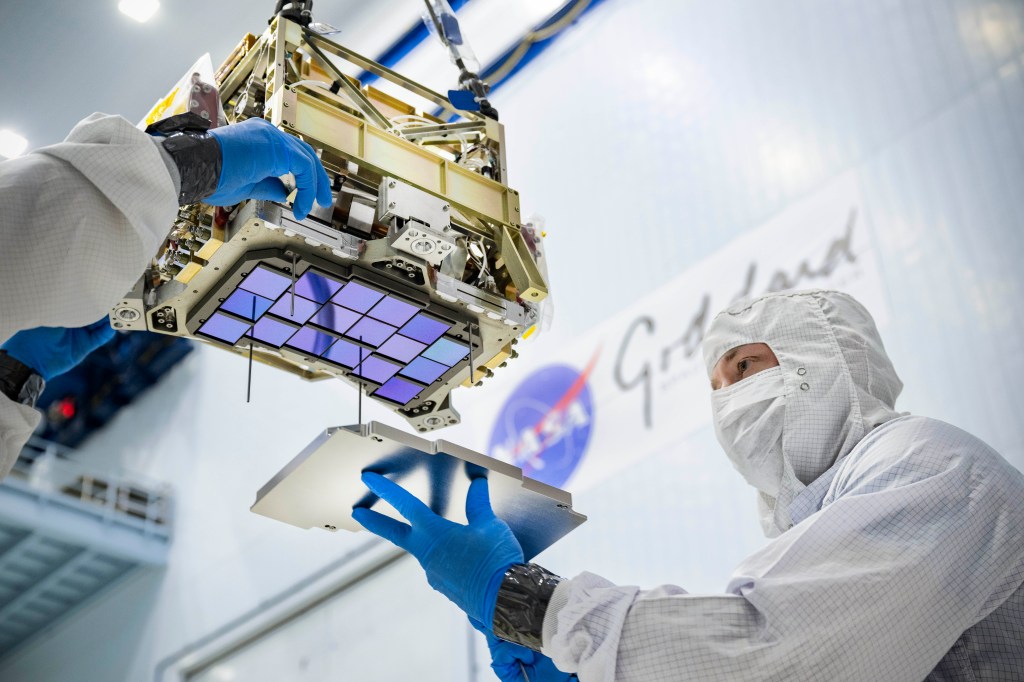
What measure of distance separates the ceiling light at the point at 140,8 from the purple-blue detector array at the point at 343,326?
5377mm

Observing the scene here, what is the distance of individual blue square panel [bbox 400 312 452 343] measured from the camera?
13.8 ft

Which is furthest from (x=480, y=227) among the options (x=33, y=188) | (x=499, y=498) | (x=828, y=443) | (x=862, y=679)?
(x=862, y=679)

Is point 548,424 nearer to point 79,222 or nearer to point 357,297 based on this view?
point 357,297

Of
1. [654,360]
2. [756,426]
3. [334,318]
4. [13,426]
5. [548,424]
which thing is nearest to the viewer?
[756,426]

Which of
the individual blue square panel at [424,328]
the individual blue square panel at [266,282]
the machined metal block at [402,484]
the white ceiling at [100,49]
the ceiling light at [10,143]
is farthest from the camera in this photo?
the ceiling light at [10,143]

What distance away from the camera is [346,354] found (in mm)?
4375

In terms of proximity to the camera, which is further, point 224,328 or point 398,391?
point 398,391

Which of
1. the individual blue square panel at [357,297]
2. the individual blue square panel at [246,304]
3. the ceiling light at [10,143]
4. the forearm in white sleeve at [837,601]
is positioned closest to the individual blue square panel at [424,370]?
the individual blue square panel at [357,297]

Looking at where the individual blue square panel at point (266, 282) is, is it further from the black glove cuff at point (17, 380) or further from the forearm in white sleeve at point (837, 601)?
the forearm in white sleeve at point (837, 601)

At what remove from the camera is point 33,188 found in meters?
2.89

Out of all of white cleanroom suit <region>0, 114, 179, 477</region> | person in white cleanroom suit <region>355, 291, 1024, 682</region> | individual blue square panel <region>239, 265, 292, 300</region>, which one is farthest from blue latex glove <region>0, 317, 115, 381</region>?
person in white cleanroom suit <region>355, 291, 1024, 682</region>

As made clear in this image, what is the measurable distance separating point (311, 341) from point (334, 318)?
202 millimetres

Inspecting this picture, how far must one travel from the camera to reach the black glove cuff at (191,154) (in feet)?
11.6

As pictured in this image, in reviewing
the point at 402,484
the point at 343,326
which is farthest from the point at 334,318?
the point at 402,484
